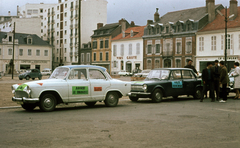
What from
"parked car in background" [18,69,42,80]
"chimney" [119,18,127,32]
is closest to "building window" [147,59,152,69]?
"chimney" [119,18,127,32]

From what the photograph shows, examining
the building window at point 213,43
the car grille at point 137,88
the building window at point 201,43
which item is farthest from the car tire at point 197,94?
the building window at point 201,43

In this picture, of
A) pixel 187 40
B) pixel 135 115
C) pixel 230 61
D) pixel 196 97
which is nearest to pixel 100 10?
pixel 187 40

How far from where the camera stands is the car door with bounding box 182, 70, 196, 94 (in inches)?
609

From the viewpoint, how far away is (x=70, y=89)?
11336 millimetres

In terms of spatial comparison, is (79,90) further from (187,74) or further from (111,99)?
(187,74)

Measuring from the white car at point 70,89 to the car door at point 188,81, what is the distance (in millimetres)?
3750

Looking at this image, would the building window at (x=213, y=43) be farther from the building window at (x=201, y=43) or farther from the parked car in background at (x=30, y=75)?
the parked car in background at (x=30, y=75)

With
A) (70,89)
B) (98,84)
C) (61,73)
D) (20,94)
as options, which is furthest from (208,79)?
(20,94)

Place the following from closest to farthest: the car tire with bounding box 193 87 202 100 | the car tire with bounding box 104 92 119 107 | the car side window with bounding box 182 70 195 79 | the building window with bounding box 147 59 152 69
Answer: the car tire with bounding box 104 92 119 107, the car side window with bounding box 182 70 195 79, the car tire with bounding box 193 87 202 100, the building window with bounding box 147 59 152 69

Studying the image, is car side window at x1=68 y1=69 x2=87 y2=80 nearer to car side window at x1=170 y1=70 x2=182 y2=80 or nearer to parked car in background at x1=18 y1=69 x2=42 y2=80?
car side window at x1=170 y1=70 x2=182 y2=80

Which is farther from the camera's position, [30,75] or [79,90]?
[30,75]

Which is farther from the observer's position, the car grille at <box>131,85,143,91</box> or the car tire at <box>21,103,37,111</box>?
the car grille at <box>131,85,143,91</box>

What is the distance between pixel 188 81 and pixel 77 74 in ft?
20.6

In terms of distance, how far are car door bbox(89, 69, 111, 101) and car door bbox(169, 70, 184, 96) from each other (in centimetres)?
381
